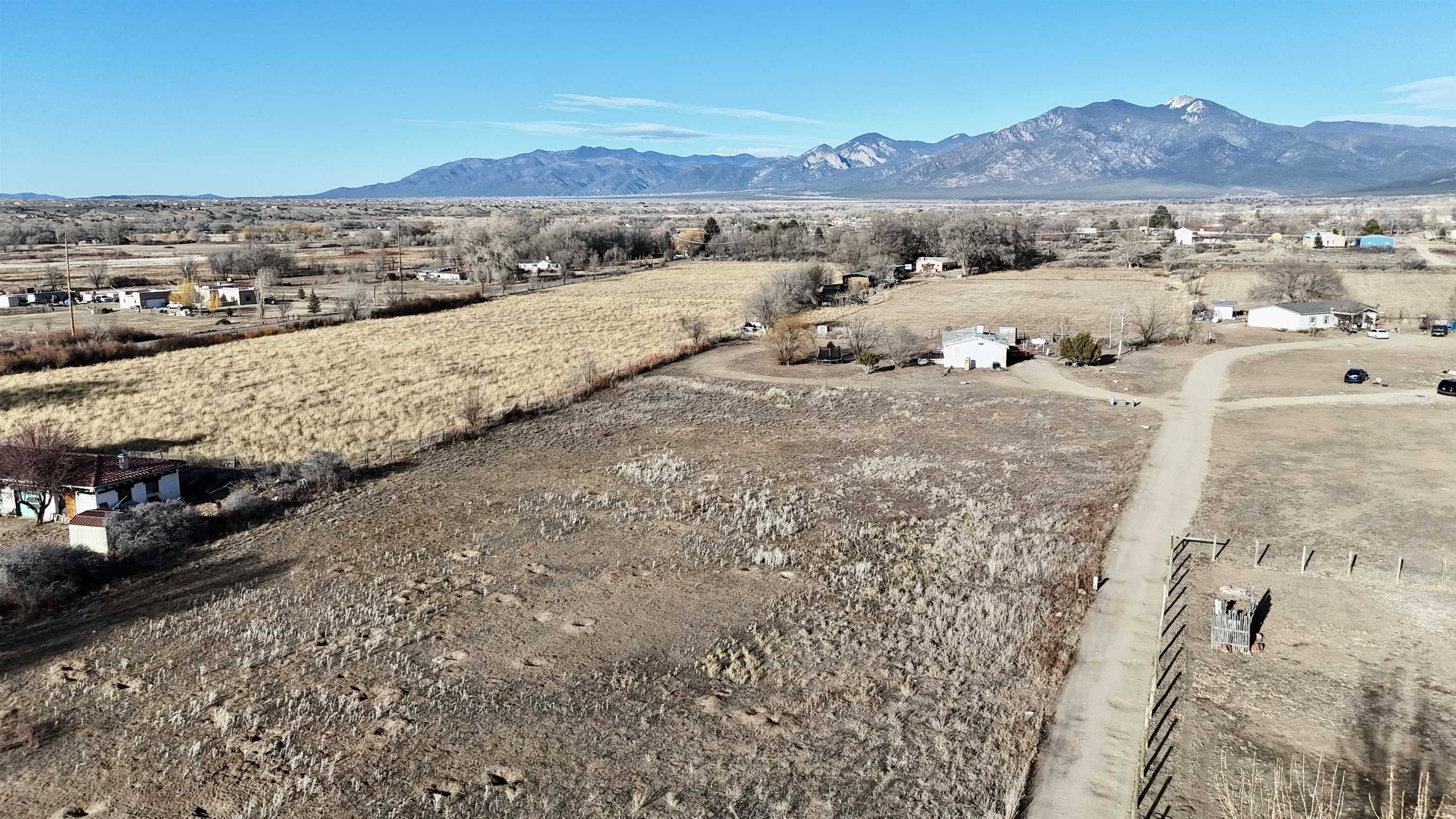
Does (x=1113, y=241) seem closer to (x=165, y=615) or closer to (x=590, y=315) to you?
(x=590, y=315)

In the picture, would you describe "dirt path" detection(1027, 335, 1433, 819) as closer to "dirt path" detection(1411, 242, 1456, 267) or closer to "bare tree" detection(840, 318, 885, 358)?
"bare tree" detection(840, 318, 885, 358)

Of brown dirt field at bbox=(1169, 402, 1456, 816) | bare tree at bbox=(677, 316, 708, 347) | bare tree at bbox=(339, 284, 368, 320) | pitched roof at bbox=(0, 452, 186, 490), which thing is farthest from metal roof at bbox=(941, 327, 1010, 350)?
bare tree at bbox=(339, 284, 368, 320)

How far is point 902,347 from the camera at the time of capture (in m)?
46.2

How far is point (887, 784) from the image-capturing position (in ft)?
42.5

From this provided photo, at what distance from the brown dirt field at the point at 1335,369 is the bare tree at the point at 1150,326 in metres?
5.72

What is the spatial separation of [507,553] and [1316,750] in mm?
16555

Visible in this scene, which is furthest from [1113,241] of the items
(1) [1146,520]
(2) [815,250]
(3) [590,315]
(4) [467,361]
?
(1) [1146,520]

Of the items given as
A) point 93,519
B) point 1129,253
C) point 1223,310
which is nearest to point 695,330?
point 93,519

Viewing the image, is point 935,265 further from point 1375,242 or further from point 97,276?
point 97,276

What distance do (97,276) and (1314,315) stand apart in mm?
93318

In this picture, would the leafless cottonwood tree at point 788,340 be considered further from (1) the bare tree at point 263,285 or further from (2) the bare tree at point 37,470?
(1) the bare tree at point 263,285

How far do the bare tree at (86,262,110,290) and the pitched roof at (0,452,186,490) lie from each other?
61.4m

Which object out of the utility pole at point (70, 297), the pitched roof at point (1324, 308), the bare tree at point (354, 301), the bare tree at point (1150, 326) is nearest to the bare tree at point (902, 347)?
the bare tree at point (1150, 326)

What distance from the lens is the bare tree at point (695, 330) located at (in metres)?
51.6
